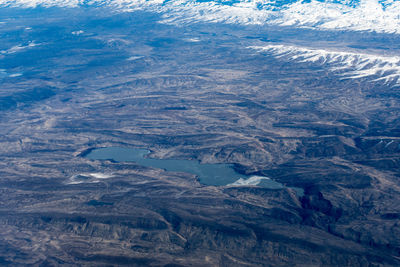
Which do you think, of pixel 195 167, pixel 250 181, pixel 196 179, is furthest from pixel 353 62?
pixel 196 179

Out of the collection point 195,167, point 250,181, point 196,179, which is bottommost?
point 195,167

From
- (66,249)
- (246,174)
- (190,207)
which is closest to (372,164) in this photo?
(246,174)

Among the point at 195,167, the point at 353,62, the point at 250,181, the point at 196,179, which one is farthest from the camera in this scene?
the point at 353,62

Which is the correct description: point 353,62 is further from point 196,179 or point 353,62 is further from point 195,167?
point 196,179

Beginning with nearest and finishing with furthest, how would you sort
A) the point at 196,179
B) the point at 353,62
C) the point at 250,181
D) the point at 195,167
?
the point at 250,181
the point at 196,179
the point at 195,167
the point at 353,62

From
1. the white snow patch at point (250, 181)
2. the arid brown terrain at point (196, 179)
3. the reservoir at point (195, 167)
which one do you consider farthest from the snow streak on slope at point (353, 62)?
the reservoir at point (195, 167)
